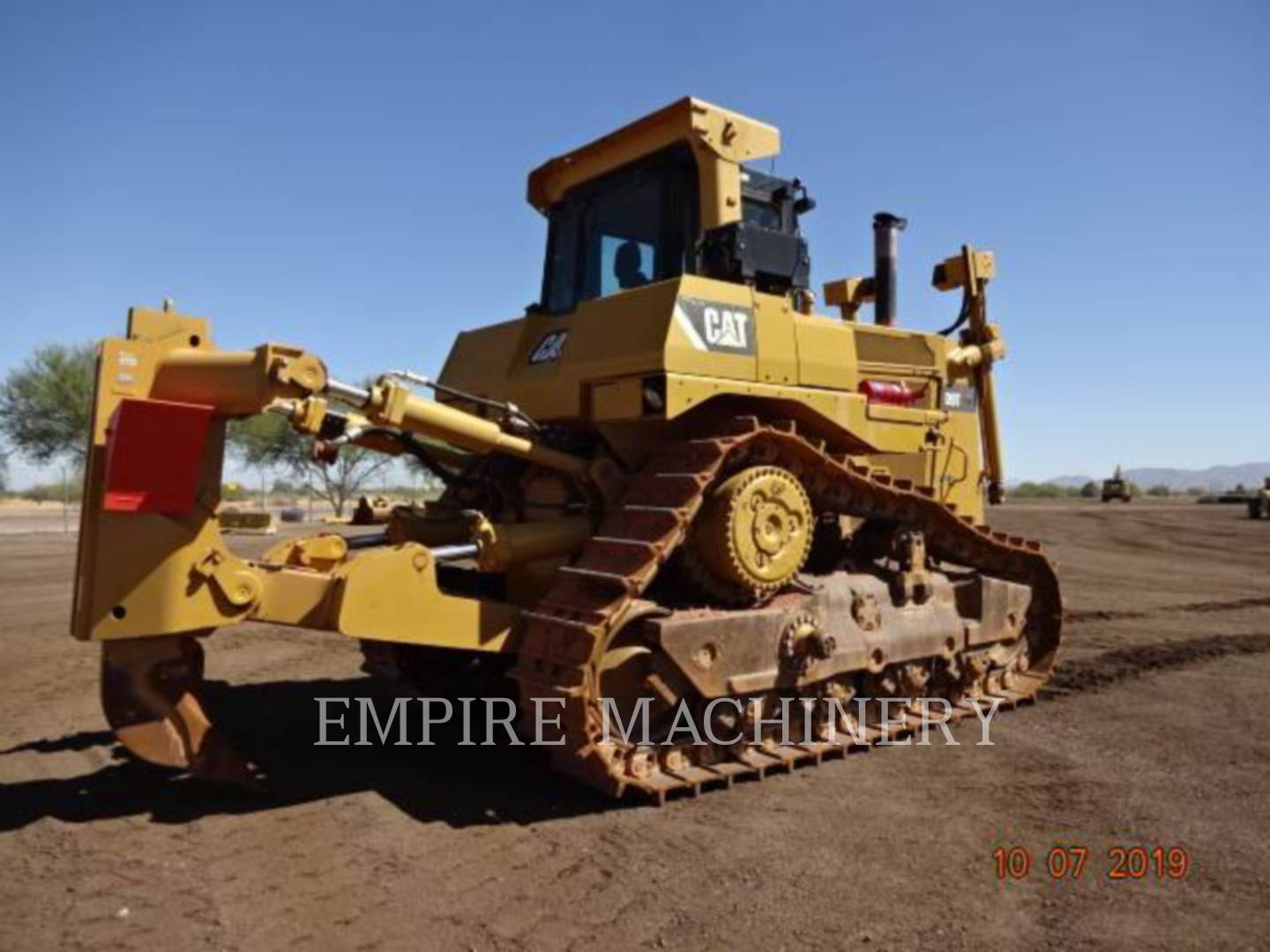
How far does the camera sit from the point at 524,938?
3490mm

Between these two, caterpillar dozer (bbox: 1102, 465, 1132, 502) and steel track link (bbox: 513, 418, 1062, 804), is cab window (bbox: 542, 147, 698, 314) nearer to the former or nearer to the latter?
steel track link (bbox: 513, 418, 1062, 804)

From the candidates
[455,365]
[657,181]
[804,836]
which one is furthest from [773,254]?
[804,836]

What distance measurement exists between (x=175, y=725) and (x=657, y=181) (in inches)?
181

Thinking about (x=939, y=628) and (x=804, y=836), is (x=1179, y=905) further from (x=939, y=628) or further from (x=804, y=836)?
(x=939, y=628)

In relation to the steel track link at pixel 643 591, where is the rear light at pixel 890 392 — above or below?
above

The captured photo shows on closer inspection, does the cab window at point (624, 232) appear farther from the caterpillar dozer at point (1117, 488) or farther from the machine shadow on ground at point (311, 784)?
the caterpillar dozer at point (1117, 488)

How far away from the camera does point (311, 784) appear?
523cm

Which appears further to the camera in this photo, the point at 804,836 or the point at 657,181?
the point at 657,181

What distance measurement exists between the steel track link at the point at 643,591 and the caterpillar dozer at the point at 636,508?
0.02 m

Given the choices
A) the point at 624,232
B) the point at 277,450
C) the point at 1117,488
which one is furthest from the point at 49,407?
the point at 1117,488

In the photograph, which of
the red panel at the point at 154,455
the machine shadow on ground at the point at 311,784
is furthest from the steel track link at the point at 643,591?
the red panel at the point at 154,455

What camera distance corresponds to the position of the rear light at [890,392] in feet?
22.1

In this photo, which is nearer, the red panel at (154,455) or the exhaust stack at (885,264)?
the red panel at (154,455)
